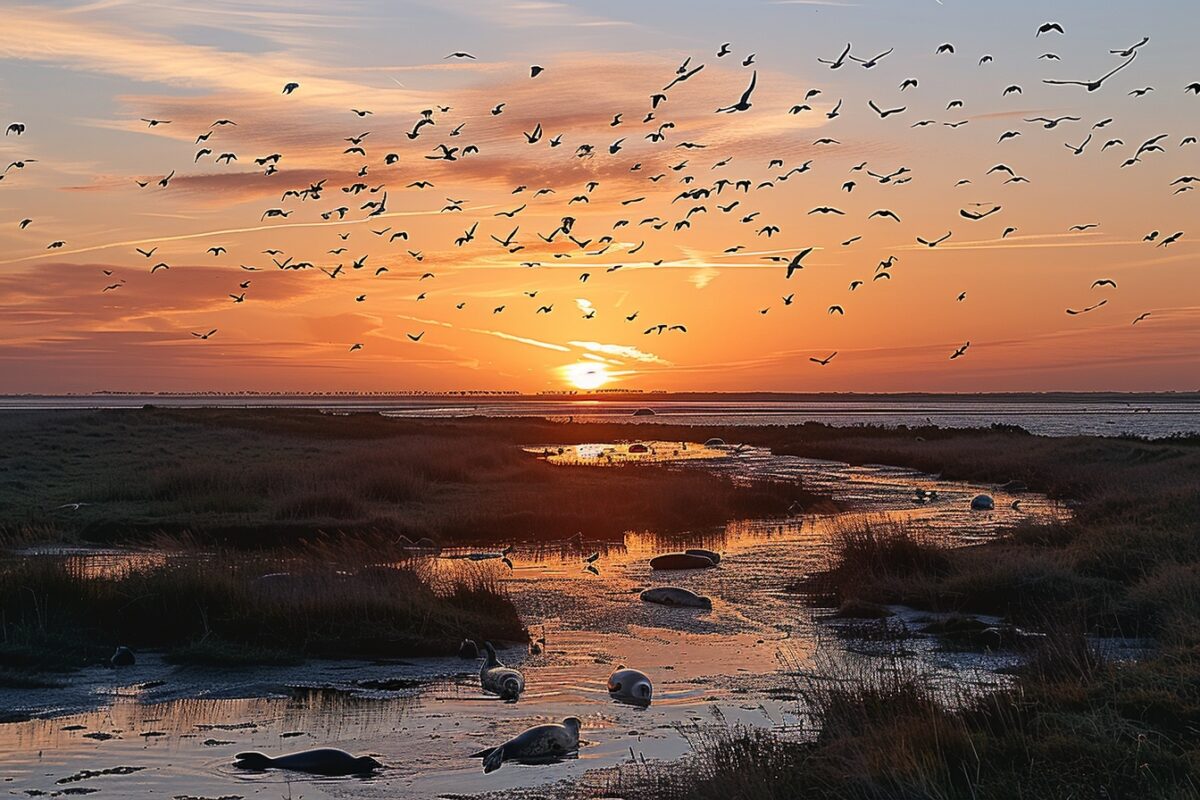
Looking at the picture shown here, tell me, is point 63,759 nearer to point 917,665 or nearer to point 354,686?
point 354,686

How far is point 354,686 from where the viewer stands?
1405 centimetres

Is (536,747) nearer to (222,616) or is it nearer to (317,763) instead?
(317,763)

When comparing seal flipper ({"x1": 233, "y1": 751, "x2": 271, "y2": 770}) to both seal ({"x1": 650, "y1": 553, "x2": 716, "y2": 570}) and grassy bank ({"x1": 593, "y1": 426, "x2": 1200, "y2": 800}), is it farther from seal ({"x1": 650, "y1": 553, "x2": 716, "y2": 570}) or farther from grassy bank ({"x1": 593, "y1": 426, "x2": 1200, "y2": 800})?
seal ({"x1": 650, "y1": 553, "x2": 716, "y2": 570})

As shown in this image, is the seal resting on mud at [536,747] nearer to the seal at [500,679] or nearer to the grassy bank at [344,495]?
the seal at [500,679]

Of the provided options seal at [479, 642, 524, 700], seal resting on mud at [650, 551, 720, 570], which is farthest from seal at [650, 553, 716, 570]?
seal at [479, 642, 524, 700]

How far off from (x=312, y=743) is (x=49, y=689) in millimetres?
4170

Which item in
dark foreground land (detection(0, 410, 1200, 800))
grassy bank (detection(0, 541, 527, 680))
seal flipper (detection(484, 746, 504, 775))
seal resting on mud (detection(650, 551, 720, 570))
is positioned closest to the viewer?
dark foreground land (detection(0, 410, 1200, 800))

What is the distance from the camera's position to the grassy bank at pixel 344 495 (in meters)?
27.5

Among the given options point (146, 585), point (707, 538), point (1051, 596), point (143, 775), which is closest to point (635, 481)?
point (707, 538)

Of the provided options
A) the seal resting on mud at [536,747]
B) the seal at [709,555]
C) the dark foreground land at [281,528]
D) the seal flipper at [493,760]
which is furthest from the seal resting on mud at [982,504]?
the seal flipper at [493,760]

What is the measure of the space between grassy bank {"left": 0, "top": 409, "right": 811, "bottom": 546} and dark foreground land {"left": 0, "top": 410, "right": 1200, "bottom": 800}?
0.11 m

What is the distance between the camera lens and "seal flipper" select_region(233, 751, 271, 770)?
10.7 m

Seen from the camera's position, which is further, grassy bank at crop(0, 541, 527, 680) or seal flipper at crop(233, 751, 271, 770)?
grassy bank at crop(0, 541, 527, 680)

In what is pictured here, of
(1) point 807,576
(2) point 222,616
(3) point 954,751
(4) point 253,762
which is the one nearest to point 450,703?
(4) point 253,762
